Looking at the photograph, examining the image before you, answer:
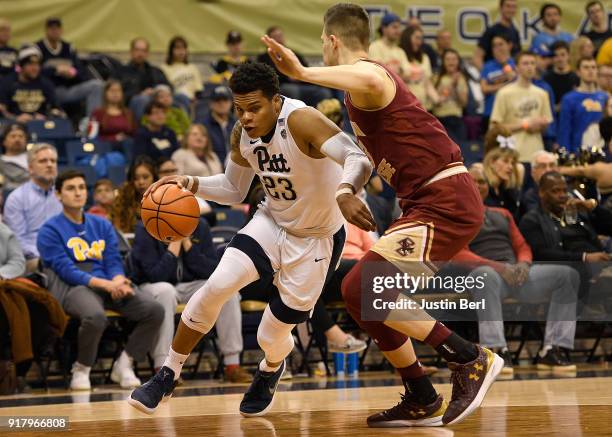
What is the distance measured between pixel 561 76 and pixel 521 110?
1738 millimetres

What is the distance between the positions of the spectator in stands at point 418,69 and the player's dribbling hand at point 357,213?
26.4ft

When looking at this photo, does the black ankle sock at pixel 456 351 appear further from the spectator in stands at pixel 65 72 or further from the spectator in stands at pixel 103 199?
the spectator in stands at pixel 65 72

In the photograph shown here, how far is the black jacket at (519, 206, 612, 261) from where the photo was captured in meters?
9.63

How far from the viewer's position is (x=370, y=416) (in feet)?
18.6

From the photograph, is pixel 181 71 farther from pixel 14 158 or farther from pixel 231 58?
pixel 14 158

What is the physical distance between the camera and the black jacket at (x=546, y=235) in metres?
9.63

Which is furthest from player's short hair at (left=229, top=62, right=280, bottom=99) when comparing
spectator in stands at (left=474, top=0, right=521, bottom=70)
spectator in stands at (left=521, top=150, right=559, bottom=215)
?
spectator in stands at (left=474, top=0, right=521, bottom=70)

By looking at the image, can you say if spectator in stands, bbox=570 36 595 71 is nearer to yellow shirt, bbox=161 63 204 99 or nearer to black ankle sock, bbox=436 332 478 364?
yellow shirt, bbox=161 63 204 99

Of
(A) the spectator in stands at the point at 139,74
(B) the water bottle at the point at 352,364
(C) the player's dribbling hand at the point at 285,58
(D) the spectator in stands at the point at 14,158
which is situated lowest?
(B) the water bottle at the point at 352,364

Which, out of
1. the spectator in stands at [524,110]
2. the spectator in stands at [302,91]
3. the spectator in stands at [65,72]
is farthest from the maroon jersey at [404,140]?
the spectator in stands at [65,72]

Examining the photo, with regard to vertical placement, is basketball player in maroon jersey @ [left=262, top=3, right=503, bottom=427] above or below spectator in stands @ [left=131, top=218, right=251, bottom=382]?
above

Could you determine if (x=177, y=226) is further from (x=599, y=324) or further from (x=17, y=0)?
(x=17, y=0)

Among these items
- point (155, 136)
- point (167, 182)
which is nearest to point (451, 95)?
point (155, 136)

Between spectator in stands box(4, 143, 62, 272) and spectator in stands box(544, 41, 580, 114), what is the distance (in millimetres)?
6981
